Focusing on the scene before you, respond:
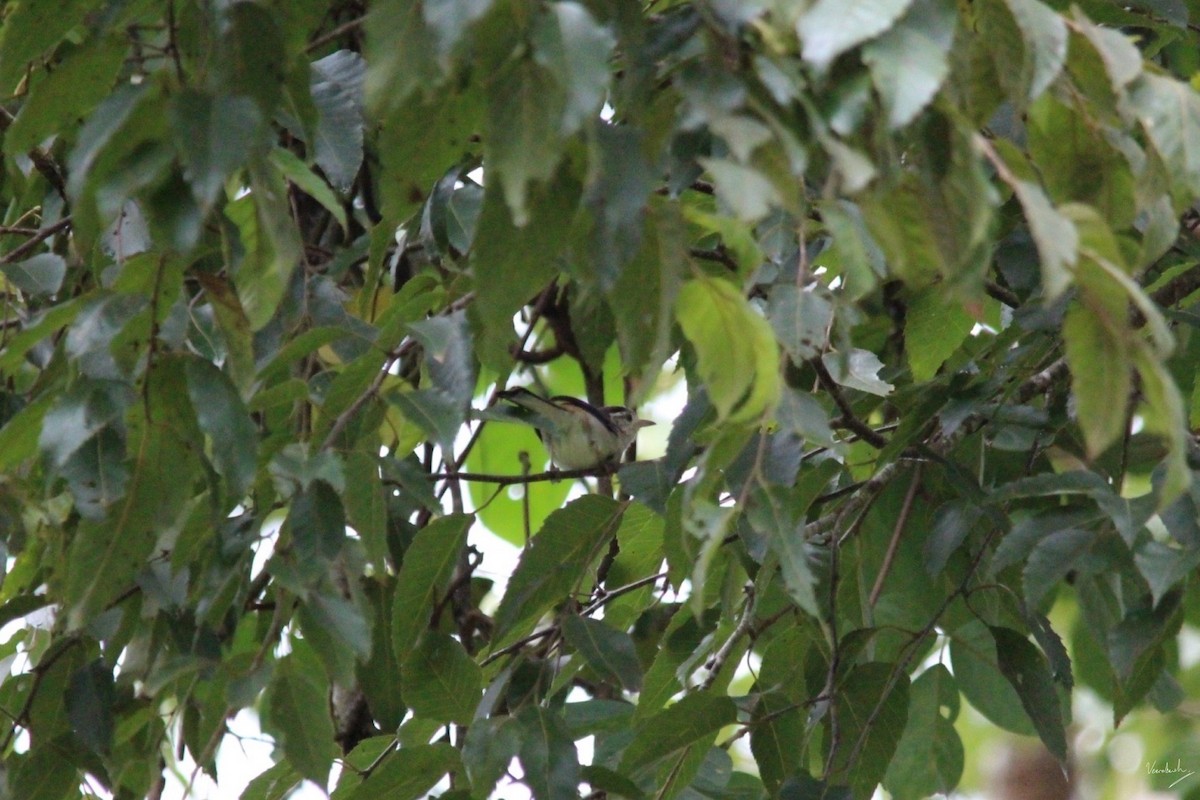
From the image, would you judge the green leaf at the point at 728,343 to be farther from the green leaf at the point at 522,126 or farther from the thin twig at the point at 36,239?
the thin twig at the point at 36,239

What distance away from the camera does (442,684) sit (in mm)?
1823

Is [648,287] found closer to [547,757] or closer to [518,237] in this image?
[518,237]

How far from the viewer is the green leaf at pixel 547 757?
1573mm

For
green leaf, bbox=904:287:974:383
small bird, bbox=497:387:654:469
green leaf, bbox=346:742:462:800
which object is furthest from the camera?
small bird, bbox=497:387:654:469

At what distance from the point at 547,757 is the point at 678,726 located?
25cm

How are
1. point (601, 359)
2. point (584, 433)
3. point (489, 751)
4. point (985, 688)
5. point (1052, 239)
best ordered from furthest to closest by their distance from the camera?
point (584, 433) → point (985, 688) → point (601, 359) → point (489, 751) → point (1052, 239)

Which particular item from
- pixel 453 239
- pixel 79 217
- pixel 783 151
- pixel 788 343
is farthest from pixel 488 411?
pixel 783 151

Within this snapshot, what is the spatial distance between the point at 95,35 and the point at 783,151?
72 centimetres

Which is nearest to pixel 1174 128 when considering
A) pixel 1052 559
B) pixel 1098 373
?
pixel 1098 373

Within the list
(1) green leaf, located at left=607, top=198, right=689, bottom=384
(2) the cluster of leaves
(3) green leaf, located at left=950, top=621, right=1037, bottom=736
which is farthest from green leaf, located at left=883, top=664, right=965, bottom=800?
(1) green leaf, located at left=607, top=198, right=689, bottom=384

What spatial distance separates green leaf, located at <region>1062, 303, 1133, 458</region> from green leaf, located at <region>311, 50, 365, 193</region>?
1.27 meters

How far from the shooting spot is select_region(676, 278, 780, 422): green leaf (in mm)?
1033

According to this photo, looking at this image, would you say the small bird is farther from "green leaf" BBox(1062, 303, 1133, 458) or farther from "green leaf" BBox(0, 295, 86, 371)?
"green leaf" BBox(1062, 303, 1133, 458)

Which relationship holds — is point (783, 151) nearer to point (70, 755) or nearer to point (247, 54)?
point (247, 54)
